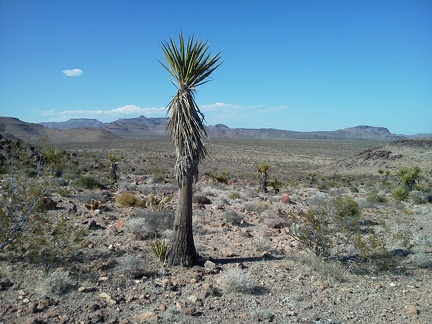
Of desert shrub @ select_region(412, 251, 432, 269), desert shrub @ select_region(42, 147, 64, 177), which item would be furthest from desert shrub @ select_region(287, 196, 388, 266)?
desert shrub @ select_region(42, 147, 64, 177)

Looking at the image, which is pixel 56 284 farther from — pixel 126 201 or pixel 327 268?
pixel 126 201

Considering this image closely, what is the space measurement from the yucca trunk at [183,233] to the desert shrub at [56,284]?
243 cm

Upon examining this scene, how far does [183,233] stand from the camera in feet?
28.3

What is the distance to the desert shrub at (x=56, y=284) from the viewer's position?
6.76 m

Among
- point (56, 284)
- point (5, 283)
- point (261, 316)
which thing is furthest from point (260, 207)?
point (5, 283)

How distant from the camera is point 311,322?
6.43 metres

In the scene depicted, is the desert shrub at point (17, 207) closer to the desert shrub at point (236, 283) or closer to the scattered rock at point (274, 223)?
A: the desert shrub at point (236, 283)

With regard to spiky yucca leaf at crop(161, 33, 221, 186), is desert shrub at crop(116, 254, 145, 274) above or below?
below

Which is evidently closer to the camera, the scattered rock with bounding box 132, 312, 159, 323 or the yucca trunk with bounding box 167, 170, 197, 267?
the scattered rock with bounding box 132, 312, 159, 323

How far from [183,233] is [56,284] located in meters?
2.97

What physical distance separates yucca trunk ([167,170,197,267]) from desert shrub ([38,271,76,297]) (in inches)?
95.8

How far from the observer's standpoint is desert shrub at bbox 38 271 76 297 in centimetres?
676

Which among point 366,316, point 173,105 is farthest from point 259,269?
point 173,105

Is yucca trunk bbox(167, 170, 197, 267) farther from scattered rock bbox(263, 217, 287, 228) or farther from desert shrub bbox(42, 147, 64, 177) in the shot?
scattered rock bbox(263, 217, 287, 228)
